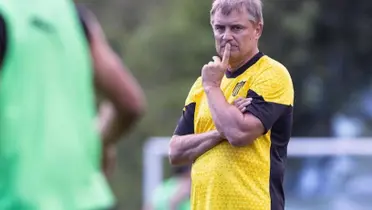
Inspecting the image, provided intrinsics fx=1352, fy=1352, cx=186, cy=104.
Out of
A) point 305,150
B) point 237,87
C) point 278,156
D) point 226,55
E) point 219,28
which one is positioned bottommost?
point 305,150

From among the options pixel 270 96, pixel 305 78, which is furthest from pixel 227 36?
pixel 305 78

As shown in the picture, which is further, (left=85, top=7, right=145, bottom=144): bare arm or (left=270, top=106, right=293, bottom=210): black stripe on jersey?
(left=270, top=106, right=293, bottom=210): black stripe on jersey

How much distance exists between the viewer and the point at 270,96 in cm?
585

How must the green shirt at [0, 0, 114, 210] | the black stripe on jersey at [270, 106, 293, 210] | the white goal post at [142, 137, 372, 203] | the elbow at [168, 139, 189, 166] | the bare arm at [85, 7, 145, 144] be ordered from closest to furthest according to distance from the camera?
the green shirt at [0, 0, 114, 210]
the bare arm at [85, 7, 145, 144]
the black stripe on jersey at [270, 106, 293, 210]
the elbow at [168, 139, 189, 166]
the white goal post at [142, 137, 372, 203]

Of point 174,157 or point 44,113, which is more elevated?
point 44,113

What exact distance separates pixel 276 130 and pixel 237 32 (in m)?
0.46

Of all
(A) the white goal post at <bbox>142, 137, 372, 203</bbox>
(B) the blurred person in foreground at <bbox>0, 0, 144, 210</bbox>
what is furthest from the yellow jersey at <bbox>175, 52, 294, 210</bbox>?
(A) the white goal post at <bbox>142, 137, 372, 203</bbox>

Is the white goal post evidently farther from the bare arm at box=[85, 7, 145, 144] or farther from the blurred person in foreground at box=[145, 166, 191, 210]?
the bare arm at box=[85, 7, 145, 144]

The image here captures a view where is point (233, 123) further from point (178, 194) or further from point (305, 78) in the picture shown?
point (305, 78)

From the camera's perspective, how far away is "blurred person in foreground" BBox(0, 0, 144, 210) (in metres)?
3.70

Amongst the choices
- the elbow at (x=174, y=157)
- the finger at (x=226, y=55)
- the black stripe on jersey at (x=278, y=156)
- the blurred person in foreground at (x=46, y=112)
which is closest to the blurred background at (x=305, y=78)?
the elbow at (x=174, y=157)

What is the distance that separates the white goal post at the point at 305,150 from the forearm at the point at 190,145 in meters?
9.93

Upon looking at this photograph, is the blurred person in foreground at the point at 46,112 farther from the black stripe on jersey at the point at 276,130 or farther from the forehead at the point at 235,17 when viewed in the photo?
the forehead at the point at 235,17

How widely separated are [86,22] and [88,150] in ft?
1.29
